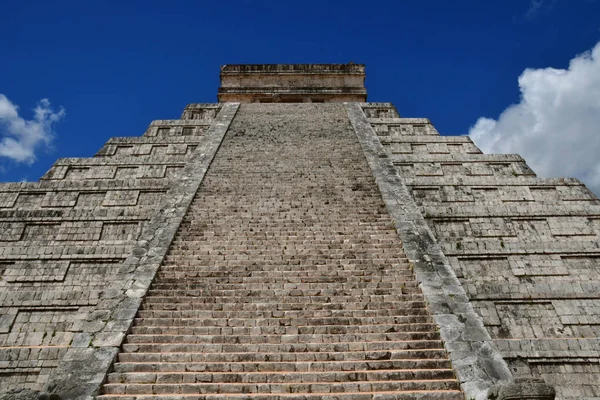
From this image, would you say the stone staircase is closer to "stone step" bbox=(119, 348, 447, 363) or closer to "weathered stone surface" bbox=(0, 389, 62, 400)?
"stone step" bbox=(119, 348, 447, 363)

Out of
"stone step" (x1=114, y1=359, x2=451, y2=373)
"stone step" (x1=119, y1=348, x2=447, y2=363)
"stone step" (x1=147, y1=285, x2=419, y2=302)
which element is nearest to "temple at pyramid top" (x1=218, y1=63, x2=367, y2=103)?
"stone step" (x1=147, y1=285, x2=419, y2=302)

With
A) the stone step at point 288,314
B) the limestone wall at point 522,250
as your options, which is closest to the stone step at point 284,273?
the stone step at point 288,314

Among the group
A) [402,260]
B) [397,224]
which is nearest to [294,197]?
[397,224]

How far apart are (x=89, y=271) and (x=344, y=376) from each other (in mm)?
4723

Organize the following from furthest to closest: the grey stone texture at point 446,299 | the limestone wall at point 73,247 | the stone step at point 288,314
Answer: the limestone wall at point 73,247
the stone step at point 288,314
the grey stone texture at point 446,299

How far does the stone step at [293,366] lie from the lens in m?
4.65

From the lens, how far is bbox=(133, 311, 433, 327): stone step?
5273 millimetres

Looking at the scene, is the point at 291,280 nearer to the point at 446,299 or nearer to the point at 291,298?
the point at 291,298

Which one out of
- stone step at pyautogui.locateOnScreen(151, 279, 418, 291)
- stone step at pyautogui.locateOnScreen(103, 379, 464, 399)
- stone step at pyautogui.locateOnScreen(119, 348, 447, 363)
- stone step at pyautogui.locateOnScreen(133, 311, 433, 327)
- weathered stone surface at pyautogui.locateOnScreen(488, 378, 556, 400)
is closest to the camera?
weathered stone surface at pyautogui.locateOnScreen(488, 378, 556, 400)

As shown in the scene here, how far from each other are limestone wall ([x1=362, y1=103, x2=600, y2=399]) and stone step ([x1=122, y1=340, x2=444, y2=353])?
5.76 feet

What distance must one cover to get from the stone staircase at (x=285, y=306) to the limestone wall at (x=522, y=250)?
134 centimetres

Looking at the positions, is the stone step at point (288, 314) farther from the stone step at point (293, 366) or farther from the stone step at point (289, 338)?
the stone step at point (293, 366)

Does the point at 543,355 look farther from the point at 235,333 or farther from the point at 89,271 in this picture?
the point at 89,271

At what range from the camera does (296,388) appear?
14.4 feet
